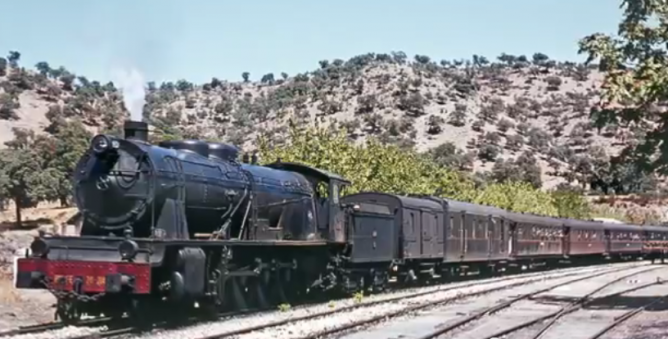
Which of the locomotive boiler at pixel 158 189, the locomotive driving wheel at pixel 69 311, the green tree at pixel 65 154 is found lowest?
the locomotive driving wheel at pixel 69 311

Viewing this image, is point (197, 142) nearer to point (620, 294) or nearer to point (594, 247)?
point (620, 294)

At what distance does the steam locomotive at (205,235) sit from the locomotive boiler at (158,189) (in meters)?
0.02

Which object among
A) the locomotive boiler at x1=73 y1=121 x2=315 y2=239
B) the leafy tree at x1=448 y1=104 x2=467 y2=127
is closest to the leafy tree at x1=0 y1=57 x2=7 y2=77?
the leafy tree at x1=448 y1=104 x2=467 y2=127

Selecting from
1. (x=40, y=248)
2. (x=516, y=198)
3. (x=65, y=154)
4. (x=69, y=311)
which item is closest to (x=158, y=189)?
(x=40, y=248)

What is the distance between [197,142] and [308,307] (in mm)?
5131

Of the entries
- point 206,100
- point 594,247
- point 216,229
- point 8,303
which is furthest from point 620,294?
point 206,100

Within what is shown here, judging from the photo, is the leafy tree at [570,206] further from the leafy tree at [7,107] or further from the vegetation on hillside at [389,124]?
the leafy tree at [7,107]

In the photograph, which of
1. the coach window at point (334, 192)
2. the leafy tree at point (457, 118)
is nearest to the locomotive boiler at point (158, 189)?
the coach window at point (334, 192)

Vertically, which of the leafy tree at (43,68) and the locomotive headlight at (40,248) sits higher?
the leafy tree at (43,68)

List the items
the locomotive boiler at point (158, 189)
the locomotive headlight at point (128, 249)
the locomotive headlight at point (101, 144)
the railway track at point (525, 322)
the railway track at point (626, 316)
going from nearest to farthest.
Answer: the locomotive headlight at point (128, 249) < the locomotive headlight at point (101, 144) < the locomotive boiler at point (158, 189) < the railway track at point (525, 322) < the railway track at point (626, 316)

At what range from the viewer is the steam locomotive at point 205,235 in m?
15.9

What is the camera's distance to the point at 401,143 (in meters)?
99.6

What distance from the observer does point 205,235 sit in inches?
718

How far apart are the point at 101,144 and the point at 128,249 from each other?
209 centimetres
